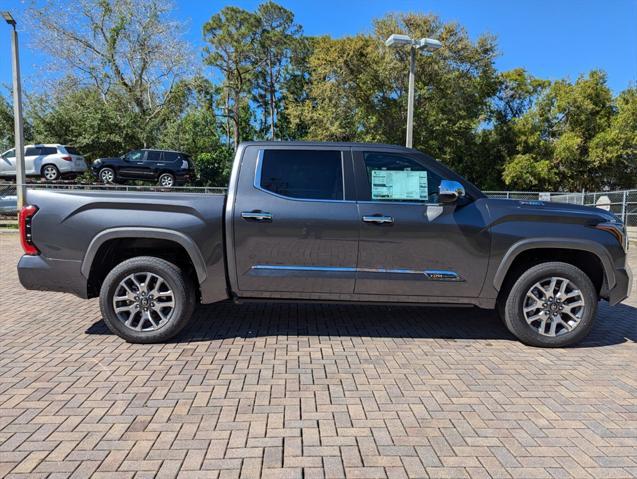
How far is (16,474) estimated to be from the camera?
252 centimetres

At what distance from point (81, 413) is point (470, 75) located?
28917 mm

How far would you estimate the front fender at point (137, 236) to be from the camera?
4426 millimetres

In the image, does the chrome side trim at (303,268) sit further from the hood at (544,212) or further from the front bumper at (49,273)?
the front bumper at (49,273)

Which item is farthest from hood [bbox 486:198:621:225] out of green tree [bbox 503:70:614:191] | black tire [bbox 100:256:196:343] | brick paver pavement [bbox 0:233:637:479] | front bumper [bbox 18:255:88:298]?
green tree [bbox 503:70:614:191]

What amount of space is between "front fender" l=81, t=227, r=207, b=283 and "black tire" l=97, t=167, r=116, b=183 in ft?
47.4

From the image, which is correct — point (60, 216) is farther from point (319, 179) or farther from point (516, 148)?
point (516, 148)

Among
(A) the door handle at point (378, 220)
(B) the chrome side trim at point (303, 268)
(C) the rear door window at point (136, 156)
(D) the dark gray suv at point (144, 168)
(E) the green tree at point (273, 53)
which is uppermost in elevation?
(E) the green tree at point (273, 53)

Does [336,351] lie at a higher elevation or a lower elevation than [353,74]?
lower

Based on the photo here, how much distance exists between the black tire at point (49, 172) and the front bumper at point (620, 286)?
19.3 meters

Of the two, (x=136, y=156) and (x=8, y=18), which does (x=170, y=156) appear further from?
(x=8, y=18)

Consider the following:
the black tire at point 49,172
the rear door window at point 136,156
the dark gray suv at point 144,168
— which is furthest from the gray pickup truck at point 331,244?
the black tire at point 49,172

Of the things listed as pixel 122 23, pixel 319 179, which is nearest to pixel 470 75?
pixel 122 23

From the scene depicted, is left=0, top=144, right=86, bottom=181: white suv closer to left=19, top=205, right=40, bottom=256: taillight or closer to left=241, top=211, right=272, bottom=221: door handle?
left=19, top=205, right=40, bottom=256: taillight

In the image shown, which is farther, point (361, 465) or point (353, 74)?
point (353, 74)
